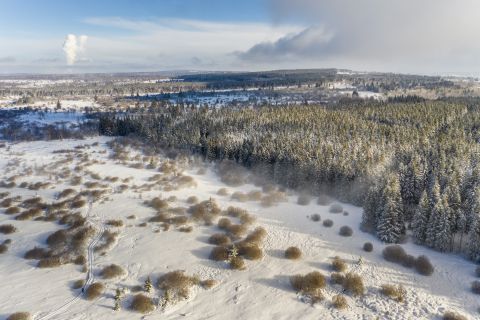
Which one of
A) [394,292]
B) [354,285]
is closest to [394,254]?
[394,292]

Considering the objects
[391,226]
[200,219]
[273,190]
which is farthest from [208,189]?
[391,226]

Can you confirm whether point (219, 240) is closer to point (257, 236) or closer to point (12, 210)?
point (257, 236)

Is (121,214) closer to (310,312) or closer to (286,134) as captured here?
(310,312)

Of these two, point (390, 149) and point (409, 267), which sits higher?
point (390, 149)

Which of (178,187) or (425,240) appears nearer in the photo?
(425,240)

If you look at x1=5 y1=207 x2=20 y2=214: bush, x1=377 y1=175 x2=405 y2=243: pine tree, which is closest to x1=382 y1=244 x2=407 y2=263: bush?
x1=377 y1=175 x2=405 y2=243: pine tree

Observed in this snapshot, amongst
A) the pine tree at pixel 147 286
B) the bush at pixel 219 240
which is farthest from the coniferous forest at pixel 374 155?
the pine tree at pixel 147 286

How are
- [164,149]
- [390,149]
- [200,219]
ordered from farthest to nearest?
A: [164,149] < [390,149] < [200,219]
